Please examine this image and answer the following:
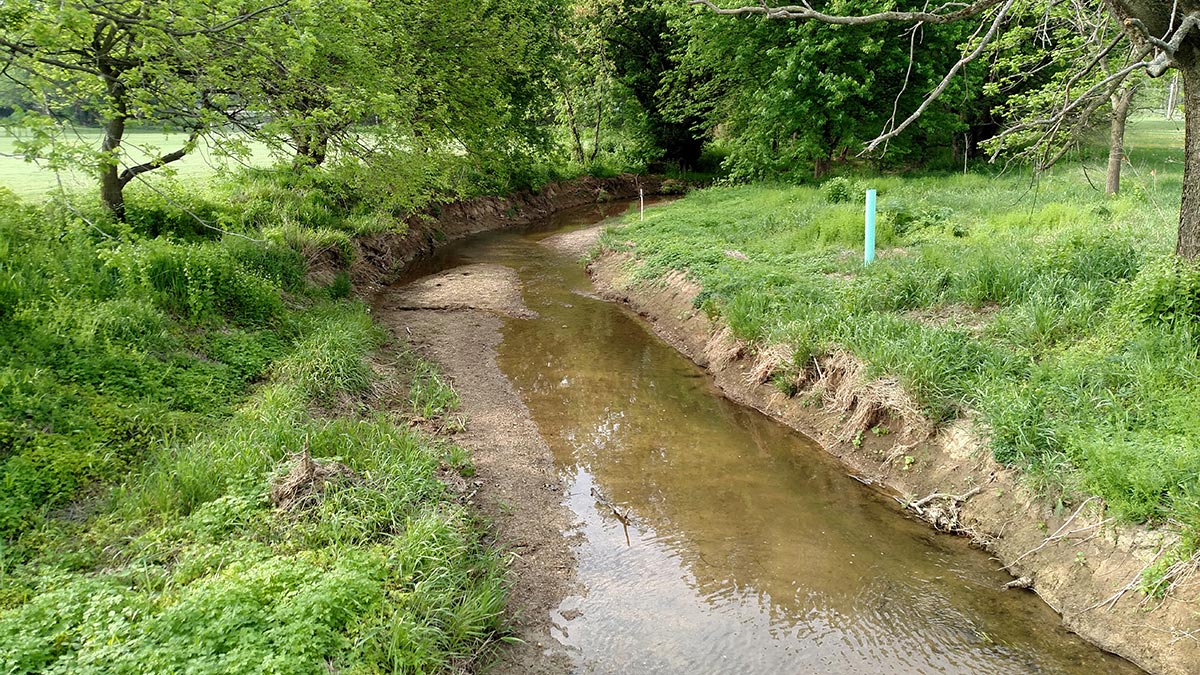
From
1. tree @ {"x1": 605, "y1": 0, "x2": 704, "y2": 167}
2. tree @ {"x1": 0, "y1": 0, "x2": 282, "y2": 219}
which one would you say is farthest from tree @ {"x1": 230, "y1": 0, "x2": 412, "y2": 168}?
tree @ {"x1": 605, "y1": 0, "x2": 704, "y2": 167}

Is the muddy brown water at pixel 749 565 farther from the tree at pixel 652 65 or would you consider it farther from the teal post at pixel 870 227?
the tree at pixel 652 65

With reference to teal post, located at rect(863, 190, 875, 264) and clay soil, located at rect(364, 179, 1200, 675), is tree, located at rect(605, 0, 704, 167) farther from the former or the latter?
clay soil, located at rect(364, 179, 1200, 675)

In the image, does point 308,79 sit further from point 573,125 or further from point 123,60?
point 573,125

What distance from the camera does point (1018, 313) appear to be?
7.31 meters

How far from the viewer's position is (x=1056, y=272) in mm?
7934

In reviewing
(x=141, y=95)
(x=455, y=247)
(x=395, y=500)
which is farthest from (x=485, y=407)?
(x=455, y=247)

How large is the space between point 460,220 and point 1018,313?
16.7 meters

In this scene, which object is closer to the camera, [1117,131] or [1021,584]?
[1021,584]

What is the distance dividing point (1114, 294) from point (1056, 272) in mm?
876

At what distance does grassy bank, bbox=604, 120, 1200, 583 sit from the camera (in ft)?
17.0

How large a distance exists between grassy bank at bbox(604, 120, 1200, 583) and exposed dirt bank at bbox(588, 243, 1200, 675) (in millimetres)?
175

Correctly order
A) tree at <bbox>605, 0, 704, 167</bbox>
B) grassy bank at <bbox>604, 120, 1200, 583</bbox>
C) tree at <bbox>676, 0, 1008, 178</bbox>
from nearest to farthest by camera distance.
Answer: grassy bank at <bbox>604, 120, 1200, 583</bbox>, tree at <bbox>676, 0, 1008, 178</bbox>, tree at <bbox>605, 0, 704, 167</bbox>

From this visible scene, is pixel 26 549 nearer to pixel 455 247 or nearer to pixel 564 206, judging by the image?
pixel 455 247

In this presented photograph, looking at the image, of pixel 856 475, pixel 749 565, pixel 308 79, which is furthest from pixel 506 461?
pixel 308 79
